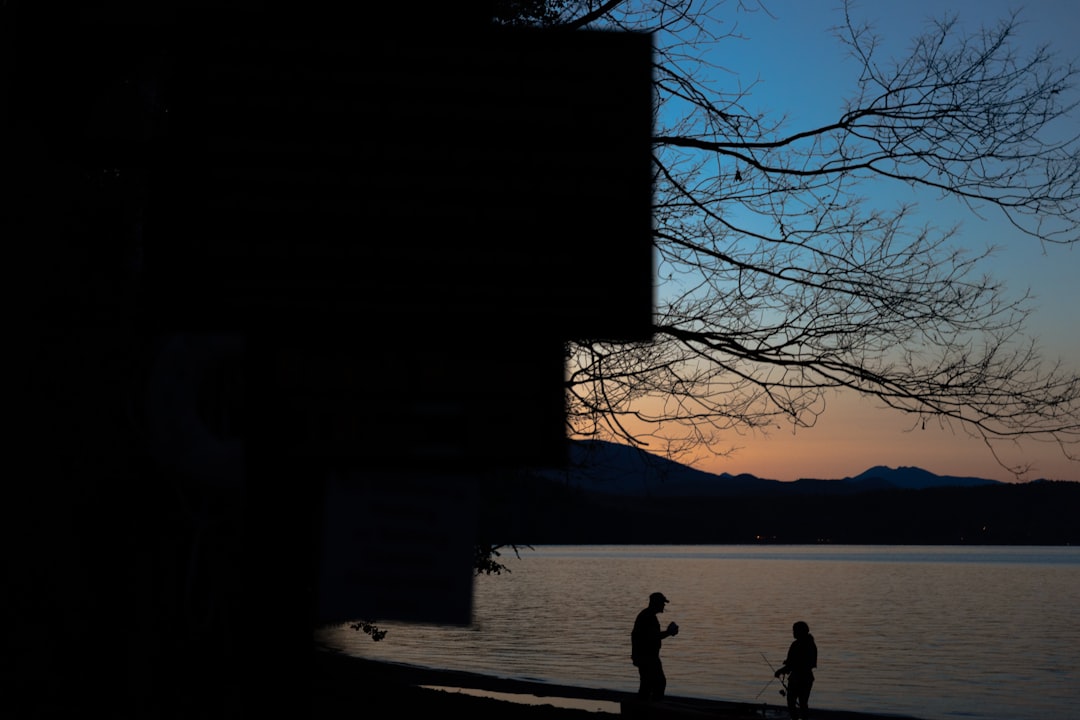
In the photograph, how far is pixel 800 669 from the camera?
626 inches

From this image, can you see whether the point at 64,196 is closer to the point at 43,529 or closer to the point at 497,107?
the point at 43,529

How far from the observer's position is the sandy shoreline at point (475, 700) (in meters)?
13.1

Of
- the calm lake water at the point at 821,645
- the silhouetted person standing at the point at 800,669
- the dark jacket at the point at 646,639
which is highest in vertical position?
the dark jacket at the point at 646,639

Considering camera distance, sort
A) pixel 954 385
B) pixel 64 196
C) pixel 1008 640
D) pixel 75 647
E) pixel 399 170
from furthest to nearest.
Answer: pixel 1008 640 < pixel 954 385 < pixel 64 196 < pixel 75 647 < pixel 399 170

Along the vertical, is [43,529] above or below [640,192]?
below

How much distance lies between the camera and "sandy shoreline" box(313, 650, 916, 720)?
42.9 ft

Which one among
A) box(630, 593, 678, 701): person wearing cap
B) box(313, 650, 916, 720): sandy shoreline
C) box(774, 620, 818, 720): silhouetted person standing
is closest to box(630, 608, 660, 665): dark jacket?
box(630, 593, 678, 701): person wearing cap

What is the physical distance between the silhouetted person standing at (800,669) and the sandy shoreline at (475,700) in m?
0.40

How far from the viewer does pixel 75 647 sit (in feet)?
12.5

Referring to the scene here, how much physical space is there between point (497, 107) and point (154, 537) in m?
2.14

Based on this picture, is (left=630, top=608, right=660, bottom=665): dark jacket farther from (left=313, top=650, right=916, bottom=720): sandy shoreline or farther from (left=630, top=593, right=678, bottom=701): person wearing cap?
(left=313, top=650, right=916, bottom=720): sandy shoreline

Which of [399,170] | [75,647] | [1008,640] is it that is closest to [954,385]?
[399,170]

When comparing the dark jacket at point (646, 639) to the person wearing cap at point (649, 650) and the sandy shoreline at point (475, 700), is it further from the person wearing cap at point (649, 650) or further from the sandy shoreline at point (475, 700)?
the sandy shoreline at point (475, 700)

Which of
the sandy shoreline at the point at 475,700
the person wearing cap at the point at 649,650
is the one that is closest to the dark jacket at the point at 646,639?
the person wearing cap at the point at 649,650
